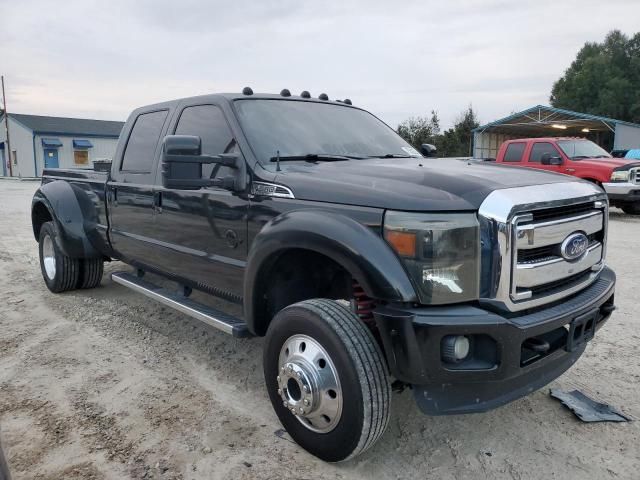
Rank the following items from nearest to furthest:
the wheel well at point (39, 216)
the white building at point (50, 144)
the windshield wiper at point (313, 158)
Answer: the windshield wiper at point (313, 158) < the wheel well at point (39, 216) < the white building at point (50, 144)

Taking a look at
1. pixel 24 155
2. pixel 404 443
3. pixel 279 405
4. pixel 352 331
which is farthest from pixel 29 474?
pixel 24 155

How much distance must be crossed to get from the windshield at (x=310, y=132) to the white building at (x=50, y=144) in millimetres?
37158

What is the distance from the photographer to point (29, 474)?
262 cm

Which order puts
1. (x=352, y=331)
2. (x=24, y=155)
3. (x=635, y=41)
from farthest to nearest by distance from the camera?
(x=635, y=41), (x=24, y=155), (x=352, y=331)

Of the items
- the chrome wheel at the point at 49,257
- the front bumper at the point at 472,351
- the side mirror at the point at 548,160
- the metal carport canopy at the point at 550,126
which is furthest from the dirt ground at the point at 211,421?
the metal carport canopy at the point at 550,126

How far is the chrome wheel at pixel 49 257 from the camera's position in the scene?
5711mm

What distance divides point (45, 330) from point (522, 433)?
3.85 meters

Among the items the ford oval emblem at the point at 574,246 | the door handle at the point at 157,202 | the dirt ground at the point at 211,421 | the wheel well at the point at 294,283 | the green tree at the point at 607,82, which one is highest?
the green tree at the point at 607,82

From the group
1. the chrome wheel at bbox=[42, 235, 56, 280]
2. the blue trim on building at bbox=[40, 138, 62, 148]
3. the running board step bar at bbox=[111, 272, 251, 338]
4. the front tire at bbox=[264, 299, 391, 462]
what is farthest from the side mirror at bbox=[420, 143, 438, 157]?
the blue trim on building at bbox=[40, 138, 62, 148]

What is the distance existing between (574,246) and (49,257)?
525 centimetres

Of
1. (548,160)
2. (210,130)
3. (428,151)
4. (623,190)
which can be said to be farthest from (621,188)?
(210,130)

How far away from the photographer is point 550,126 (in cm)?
3011

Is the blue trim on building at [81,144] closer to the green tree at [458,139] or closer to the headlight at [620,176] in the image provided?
the green tree at [458,139]

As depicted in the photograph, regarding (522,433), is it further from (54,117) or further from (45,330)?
(54,117)
